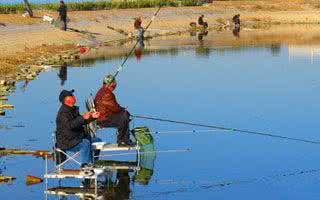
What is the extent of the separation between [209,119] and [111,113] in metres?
7.20

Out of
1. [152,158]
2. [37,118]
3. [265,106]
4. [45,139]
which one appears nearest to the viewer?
[152,158]

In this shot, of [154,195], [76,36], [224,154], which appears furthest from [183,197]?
[76,36]

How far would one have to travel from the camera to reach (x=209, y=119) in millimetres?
23766

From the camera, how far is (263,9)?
83.8m

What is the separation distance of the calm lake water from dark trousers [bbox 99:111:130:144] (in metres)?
1.08

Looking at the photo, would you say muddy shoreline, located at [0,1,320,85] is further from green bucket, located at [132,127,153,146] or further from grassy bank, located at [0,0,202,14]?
green bucket, located at [132,127,153,146]

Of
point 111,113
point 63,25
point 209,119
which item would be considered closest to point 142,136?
point 111,113

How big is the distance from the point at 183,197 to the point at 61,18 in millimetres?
38006

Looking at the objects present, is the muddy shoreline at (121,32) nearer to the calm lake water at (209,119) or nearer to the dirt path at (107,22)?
the dirt path at (107,22)

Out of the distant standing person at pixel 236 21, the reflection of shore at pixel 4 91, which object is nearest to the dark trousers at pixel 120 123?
the reflection of shore at pixel 4 91

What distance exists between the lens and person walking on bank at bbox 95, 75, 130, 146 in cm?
1683

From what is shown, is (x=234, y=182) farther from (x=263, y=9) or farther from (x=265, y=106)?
(x=263, y=9)

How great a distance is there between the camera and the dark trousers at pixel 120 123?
662 inches

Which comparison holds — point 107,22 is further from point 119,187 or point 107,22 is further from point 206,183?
point 119,187
